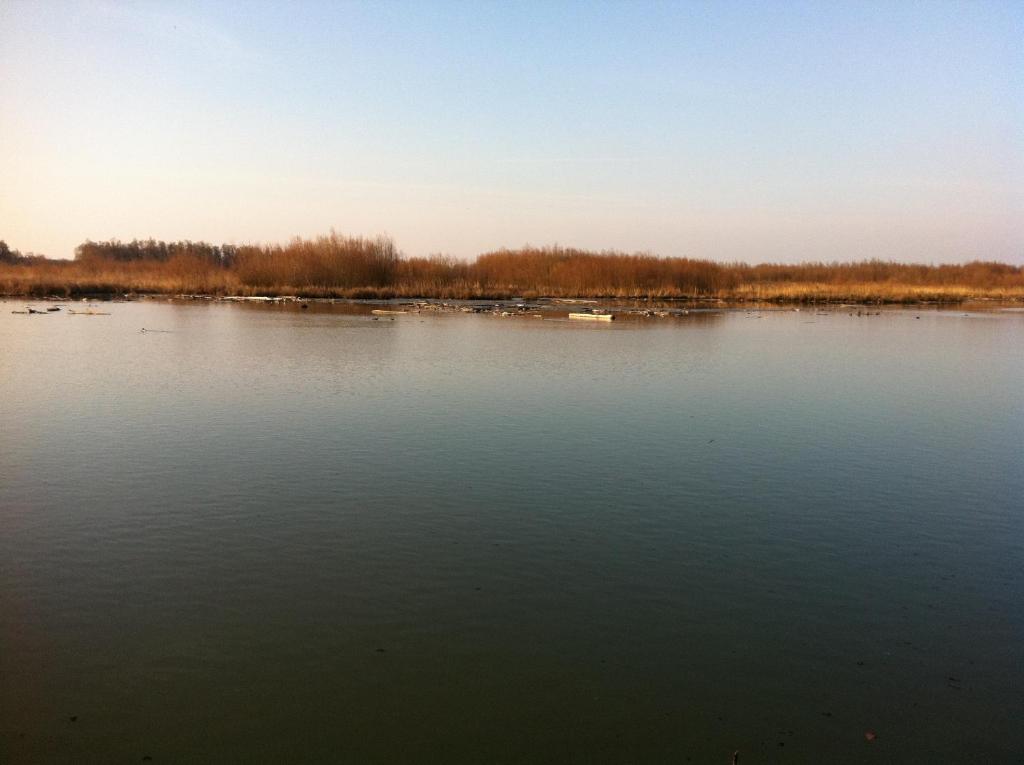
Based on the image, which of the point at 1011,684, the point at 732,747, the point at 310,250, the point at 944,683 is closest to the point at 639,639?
the point at 732,747

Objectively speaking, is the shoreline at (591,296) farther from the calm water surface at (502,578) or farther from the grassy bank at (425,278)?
the calm water surface at (502,578)

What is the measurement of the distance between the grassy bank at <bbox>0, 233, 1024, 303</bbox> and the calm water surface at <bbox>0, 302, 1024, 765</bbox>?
24748 millimetres

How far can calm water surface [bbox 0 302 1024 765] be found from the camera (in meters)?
3.26

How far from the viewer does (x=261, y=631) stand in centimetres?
393

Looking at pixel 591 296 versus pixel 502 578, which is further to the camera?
pixel 591 296

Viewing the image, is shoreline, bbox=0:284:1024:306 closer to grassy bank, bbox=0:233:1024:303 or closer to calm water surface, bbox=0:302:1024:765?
grassy bank, bbox=0:233:1024:303

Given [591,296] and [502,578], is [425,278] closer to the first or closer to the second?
[591,296]

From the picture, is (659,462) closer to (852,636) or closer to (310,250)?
(852,636)

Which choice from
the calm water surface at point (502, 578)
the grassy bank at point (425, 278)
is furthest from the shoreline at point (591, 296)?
the calm water surface at point (502, 578)

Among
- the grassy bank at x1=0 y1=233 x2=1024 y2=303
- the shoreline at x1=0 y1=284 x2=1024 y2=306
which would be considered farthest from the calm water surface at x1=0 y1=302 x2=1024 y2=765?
the grassy bank at x1=0 y1=233 x2=1024 y2=303

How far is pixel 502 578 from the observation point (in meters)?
4.58

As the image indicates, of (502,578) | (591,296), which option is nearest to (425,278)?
(591,296)

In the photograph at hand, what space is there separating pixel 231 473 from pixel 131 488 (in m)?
0.76

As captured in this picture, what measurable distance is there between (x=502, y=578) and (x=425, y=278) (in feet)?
114
